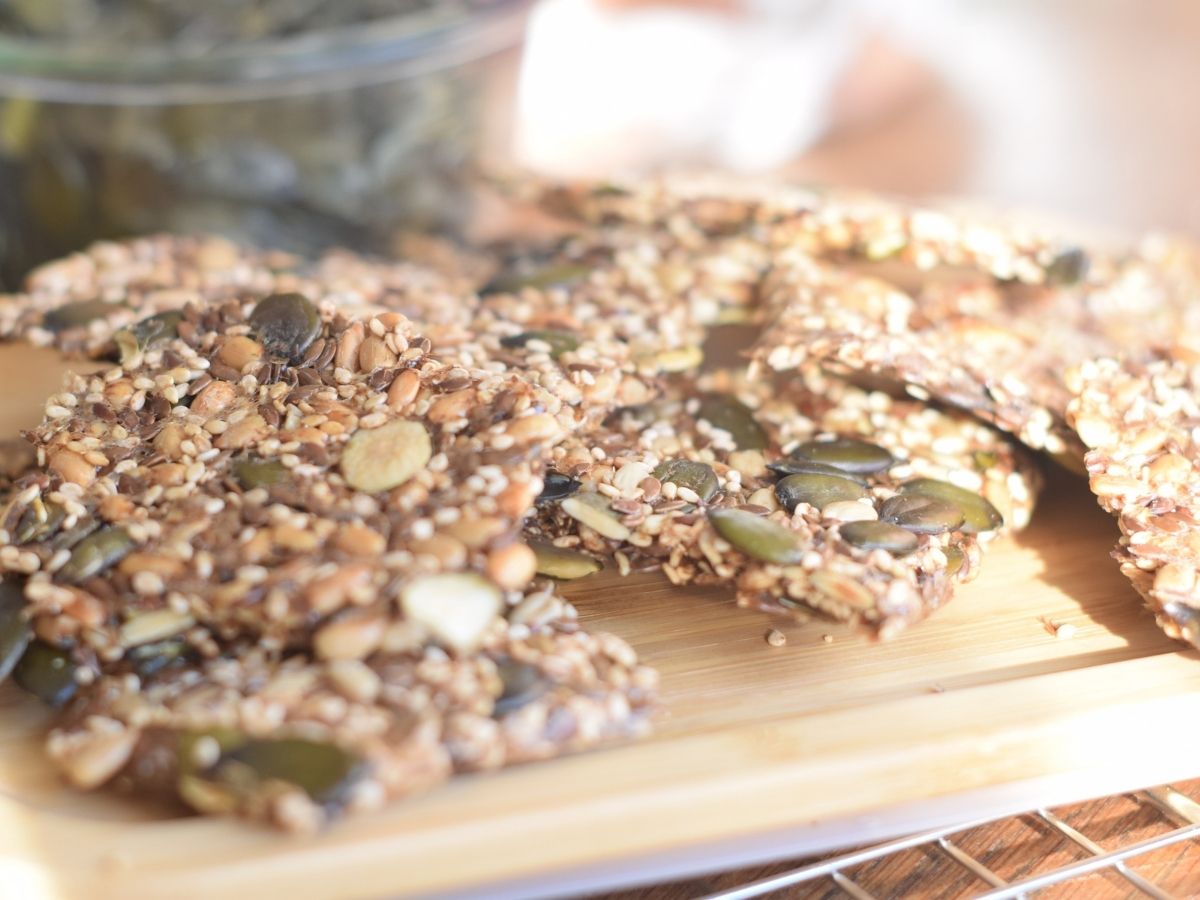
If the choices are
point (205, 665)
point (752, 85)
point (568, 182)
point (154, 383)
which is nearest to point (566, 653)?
point (205, 665)

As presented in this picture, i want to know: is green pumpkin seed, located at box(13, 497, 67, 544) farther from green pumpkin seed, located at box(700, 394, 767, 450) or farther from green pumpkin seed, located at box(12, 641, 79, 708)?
green pumpkin seed, located at box(700, 394, 767, 450)

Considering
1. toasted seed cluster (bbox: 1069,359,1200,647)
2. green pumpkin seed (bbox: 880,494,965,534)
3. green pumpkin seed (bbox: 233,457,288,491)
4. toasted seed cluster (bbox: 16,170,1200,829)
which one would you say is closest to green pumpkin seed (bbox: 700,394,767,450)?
toasted seed cluster (bbox: 16,170,1200,829)

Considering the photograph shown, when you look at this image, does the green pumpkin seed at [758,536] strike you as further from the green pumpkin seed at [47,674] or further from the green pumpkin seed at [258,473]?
the green pumpkin seed at [47,674]

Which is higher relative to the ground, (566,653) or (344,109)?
(344,109)

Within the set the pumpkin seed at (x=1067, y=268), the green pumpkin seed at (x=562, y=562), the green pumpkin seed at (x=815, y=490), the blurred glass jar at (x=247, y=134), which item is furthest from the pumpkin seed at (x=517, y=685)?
the blurred glass jar at (x=247, y=134)

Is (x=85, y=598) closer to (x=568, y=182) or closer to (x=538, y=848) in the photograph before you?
(x=538, y=848)
